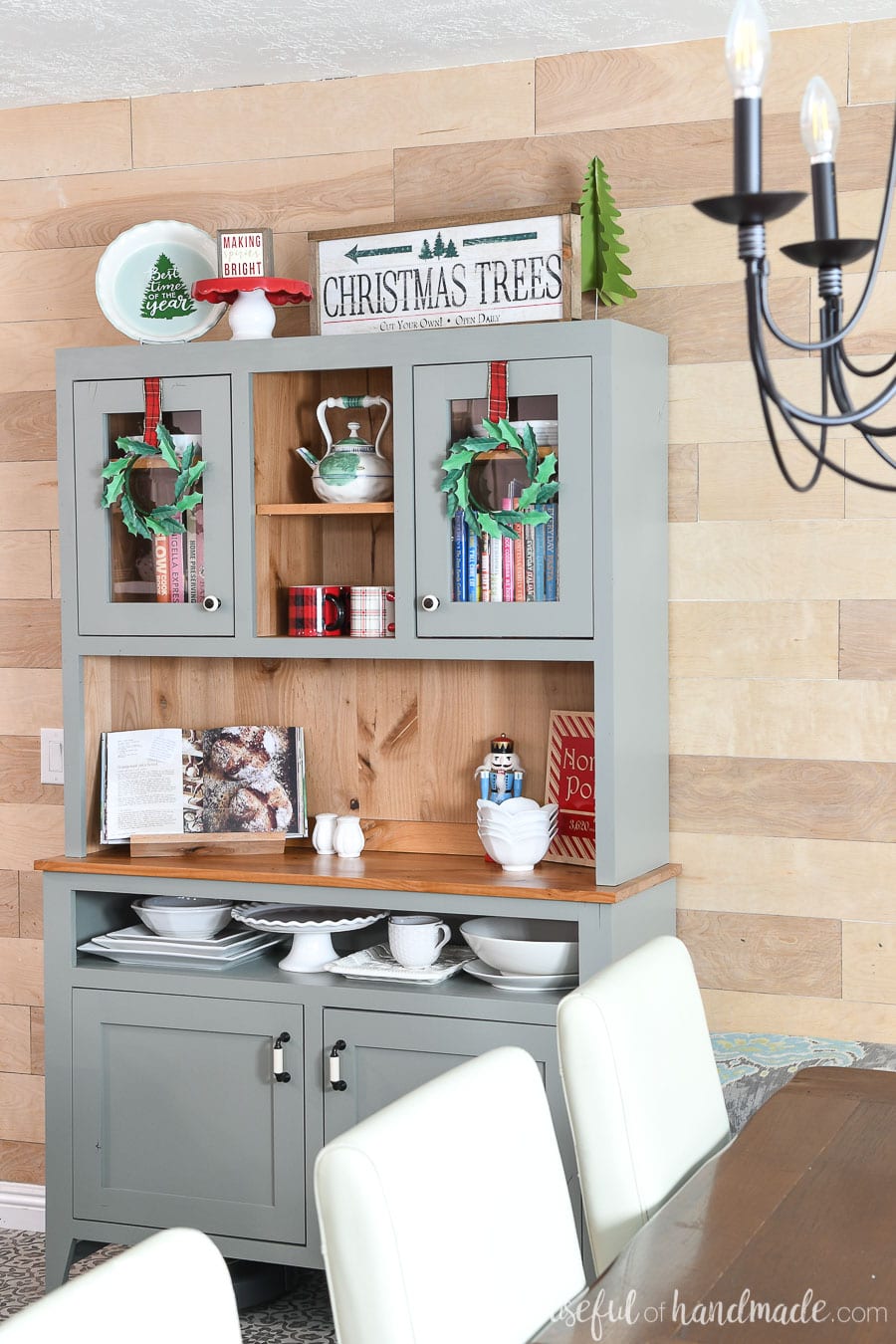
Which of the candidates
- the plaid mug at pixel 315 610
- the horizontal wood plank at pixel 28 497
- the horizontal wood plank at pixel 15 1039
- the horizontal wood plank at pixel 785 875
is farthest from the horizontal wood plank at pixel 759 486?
the horizontal wood plank at pixel 15 1039

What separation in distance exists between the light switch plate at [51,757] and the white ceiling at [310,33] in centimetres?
142

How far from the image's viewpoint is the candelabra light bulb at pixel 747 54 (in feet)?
3.26

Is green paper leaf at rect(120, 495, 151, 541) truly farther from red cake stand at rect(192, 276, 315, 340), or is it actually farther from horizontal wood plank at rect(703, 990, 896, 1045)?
horizontal wood plank at rect(703, 990, 896, 1045)

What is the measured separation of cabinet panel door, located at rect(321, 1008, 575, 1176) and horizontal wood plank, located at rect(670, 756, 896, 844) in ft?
1.84

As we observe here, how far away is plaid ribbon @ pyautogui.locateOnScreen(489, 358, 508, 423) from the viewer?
2.65 metres

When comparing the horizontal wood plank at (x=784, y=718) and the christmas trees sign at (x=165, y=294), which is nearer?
the horizontal wood plank at (x=784, y=718)

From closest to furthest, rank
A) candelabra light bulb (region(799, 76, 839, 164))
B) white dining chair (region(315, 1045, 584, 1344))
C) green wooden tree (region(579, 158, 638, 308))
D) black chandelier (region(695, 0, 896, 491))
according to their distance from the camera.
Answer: black chandelier (region(695, 0, 896, 491)) → candelabra light bulb (region(799, 76, 839, 164)) → white dining chair (region(315, 1045, 584, 1344)) → green wooden tree (region(579, 158, 638, 308))

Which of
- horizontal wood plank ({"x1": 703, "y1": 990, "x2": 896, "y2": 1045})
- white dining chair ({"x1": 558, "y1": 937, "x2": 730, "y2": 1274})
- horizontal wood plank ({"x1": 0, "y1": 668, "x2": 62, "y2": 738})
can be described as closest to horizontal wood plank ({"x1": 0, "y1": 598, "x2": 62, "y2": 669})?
horizontal wood plank ({"x1": 0, "y1": 668, "x2": 62, "y2": 738})

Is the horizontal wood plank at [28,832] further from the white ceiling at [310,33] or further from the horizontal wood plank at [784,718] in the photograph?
the white ceiling at [310,33]

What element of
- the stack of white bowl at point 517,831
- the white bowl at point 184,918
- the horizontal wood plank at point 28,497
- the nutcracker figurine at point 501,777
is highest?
the horizontal wood plank at point 28,497

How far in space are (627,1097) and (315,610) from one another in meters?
1.35

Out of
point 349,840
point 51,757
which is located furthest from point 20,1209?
point 349,840

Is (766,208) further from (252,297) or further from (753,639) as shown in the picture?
(252,297)

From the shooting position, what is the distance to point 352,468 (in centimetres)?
282
